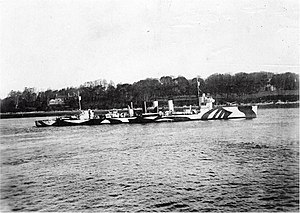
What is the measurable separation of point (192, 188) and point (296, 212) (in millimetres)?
2572

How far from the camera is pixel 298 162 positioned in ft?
32.7

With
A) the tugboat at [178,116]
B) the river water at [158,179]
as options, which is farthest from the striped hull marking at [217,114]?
the river water at [158,179]

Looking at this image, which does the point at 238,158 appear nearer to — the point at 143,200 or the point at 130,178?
the point at 130,178

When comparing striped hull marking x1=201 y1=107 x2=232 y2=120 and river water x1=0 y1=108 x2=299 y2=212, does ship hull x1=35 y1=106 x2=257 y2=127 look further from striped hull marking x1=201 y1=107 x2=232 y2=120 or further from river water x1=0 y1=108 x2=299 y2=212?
A: river water x1=0 y1=108 x2=299 y2=212

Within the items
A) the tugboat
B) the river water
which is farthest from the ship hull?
the river water

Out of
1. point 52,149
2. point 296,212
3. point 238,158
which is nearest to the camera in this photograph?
point 296,212

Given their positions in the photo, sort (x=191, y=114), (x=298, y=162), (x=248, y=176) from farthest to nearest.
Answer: (x=191, y=114), (x=298, y=162), (x=248, y=176)

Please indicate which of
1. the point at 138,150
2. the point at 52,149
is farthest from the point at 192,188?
the point at 52,149

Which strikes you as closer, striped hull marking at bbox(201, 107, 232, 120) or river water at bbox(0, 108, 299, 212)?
river water at bbox(0, 108, 299, 212)

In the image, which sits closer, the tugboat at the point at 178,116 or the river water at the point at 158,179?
the river water at the point at 158,179

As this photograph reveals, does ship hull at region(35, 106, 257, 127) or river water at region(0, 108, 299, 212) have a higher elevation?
ship hull at region(35, 106, 257, 127)

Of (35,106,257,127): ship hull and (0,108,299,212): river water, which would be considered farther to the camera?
(35,106,257,127): ship hull

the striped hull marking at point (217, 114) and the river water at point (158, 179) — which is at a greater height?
the striped hull marking at point (217, 114)

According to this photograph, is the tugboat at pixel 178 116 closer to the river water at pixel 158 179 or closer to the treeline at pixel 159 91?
the treeline at pixel 159 91
